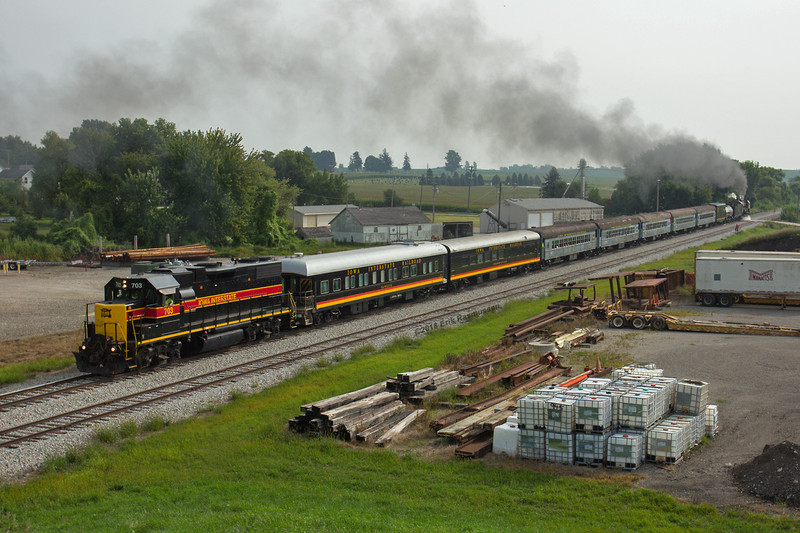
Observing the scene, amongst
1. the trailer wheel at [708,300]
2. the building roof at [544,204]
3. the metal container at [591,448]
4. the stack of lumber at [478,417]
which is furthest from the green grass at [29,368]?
the building roof at [544,204]

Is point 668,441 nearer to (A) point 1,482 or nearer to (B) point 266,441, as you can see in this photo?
(B) point 266,441

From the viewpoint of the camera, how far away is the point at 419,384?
1898 centimetres

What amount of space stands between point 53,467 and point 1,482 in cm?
96

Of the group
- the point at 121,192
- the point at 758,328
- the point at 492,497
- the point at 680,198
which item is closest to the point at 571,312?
the point at 758,328

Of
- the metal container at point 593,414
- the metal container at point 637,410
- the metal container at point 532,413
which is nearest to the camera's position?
the metal container at point 593,414

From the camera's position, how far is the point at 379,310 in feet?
115

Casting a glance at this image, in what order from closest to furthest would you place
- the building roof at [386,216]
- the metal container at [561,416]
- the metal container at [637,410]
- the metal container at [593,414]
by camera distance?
the metal container at [593,414], the metal container at [561,416], the metal container at [637,410], the building roof at [386,216]

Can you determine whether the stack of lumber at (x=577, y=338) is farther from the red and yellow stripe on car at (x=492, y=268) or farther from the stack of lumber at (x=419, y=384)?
the red and yellow stripe on car at (x=492, y=268)

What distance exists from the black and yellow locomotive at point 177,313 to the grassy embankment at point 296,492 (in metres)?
5.43

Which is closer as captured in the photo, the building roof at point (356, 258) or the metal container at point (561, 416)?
the metal container at point (561, 416)

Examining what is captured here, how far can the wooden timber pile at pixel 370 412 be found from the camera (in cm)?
1564

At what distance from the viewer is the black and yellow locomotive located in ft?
70.3

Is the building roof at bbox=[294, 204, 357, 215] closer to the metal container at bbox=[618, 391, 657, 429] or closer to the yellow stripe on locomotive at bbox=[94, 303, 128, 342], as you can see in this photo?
the yellow stripe on locomotive at bbox=[94, 303, 128, 342]

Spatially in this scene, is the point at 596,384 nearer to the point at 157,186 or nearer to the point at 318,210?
the point at 157,186
